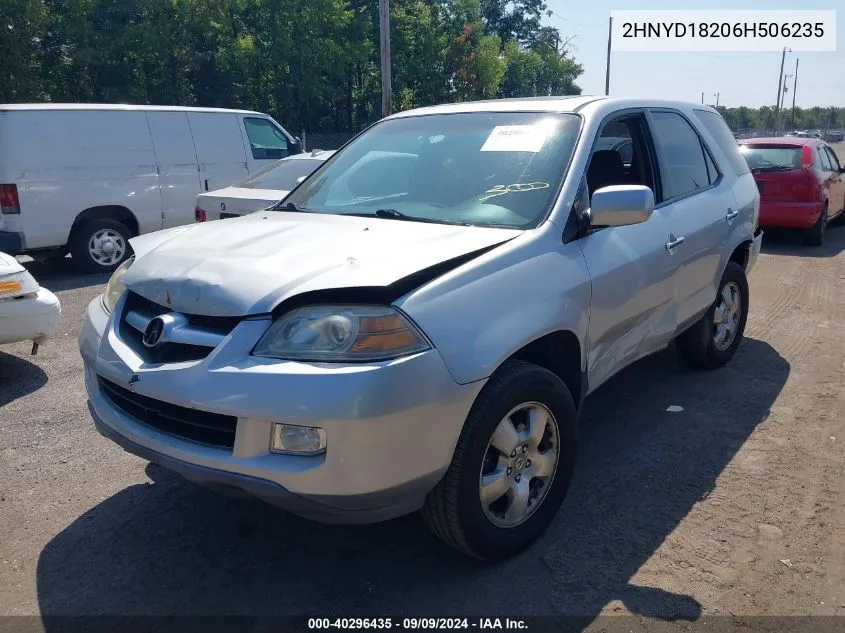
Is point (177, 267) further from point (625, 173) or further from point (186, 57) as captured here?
point (186, 57)

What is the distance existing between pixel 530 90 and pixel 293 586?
156 ft

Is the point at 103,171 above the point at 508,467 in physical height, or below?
above

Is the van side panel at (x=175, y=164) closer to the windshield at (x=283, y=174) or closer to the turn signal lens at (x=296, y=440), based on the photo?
the windshield at (x=283, y=174)

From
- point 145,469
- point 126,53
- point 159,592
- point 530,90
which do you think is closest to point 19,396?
point 145,469

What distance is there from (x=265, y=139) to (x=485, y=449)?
936 cm

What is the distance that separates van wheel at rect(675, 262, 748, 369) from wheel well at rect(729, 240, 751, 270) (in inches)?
3.7

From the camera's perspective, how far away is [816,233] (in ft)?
36.2

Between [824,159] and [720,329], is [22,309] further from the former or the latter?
[824,159]

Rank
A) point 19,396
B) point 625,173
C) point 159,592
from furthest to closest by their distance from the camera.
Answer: point 19,396
point 625,173
point 159,592

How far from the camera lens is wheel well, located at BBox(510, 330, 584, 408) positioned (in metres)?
3.23

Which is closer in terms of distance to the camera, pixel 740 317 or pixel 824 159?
pixel 740 317

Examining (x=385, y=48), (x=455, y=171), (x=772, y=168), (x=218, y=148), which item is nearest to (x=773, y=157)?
(x=772, y=168)

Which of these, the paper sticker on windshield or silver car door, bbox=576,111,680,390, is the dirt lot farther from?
the paper sticker on windshield

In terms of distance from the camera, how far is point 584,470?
3883mm
